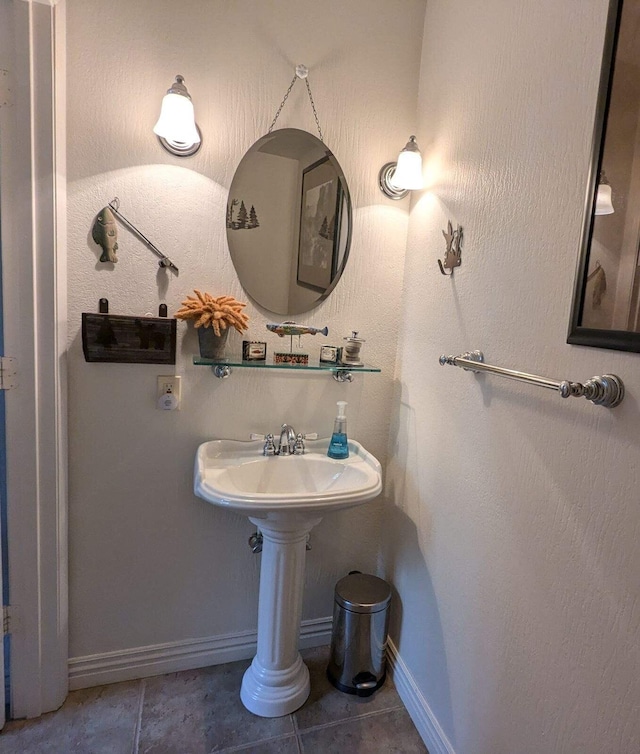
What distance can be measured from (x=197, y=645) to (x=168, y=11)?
6.97ft

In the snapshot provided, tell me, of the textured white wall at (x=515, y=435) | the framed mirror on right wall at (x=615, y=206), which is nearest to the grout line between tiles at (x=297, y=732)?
the textured white wall at (x=515, y=435)

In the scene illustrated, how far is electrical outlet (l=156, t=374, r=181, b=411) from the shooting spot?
1.50 m

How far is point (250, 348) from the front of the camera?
1.52 meters

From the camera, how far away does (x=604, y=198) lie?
854mm

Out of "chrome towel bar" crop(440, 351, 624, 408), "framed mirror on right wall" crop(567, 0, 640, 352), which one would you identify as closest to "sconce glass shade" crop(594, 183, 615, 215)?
"framed mirror on right wall" crop(567, 0, 640, 352)

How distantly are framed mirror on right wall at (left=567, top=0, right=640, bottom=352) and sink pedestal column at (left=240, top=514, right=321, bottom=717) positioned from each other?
1032 mm

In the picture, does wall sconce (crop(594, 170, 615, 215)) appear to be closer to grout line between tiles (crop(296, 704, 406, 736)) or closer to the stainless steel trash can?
the stainless steel trash can

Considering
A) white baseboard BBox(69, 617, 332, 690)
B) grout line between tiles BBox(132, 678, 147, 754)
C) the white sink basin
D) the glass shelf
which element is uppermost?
the glass shelf

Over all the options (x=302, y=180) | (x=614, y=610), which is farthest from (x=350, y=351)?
(x=614, y=610)

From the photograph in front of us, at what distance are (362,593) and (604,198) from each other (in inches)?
55.9

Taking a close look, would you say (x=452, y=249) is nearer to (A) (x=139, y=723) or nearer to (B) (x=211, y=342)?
(B) (x=211, y=342)

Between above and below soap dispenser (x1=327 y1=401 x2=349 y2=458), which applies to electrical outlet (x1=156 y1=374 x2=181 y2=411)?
above

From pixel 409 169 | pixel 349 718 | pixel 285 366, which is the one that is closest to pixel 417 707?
pixel 349 718

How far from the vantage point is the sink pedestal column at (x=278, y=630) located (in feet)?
4.87
